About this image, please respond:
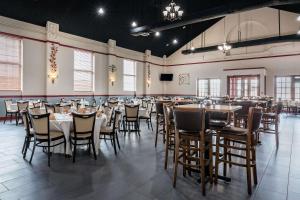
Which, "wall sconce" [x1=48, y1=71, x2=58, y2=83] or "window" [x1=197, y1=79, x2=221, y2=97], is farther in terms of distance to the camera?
"window" [x1=197, y1=79, x2=221, y2=97]

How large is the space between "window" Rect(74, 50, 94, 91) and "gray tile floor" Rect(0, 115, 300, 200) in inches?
243

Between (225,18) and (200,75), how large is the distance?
3749 millimetres

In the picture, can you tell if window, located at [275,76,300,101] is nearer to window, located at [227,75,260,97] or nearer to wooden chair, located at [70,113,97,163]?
window, located at [227,75,260,97]

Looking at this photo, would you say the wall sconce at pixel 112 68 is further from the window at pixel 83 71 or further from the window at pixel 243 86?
the window at pixel 243 86

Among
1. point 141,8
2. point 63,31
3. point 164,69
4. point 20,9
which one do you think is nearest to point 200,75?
point 164,69

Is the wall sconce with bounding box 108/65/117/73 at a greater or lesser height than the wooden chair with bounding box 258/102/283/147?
greater

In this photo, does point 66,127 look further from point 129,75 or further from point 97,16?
point 129,75

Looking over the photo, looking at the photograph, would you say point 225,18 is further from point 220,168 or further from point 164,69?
point 220,168

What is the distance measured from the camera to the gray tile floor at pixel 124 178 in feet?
7.88

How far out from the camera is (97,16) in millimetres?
9047

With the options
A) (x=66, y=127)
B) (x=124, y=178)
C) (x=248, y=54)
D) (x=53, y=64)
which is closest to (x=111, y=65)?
(x=53, y=64)

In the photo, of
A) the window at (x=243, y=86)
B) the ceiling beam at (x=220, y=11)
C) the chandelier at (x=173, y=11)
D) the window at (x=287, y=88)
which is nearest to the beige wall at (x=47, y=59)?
the ceiling beam at (x=220, y=11)

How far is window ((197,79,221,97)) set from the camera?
13496 mm

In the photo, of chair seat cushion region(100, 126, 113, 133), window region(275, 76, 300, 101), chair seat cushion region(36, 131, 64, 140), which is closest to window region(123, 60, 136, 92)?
window region(275, 76, 300, 101)
